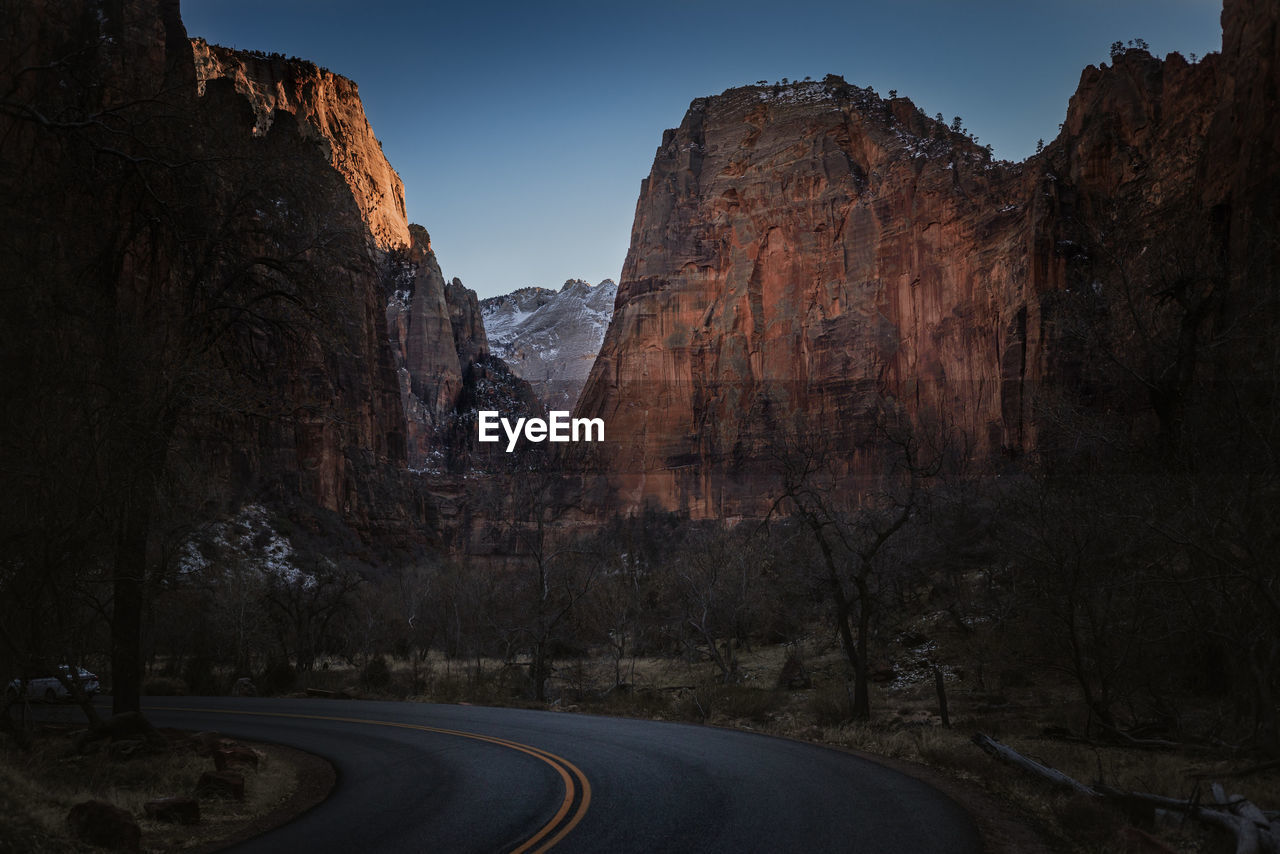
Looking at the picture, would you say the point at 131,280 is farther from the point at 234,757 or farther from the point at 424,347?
the point at 424,347

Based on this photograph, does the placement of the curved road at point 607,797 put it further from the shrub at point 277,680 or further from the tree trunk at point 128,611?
the shrub at point 277,680

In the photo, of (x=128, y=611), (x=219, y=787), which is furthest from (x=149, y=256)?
(x=219, y=787)

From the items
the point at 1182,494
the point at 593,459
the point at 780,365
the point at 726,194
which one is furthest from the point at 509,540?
the point at 1182,494

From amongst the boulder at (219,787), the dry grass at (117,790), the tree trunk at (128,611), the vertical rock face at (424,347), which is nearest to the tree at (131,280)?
the tree trunk at (128,611)

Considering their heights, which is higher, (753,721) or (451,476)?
(451,476)

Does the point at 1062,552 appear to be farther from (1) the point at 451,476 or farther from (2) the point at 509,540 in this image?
(1) the point at 451,476

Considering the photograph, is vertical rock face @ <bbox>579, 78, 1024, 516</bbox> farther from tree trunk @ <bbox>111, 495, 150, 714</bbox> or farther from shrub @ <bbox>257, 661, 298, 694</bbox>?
tree trunk @ <bbox>111, 495, 150, 714</bbox>

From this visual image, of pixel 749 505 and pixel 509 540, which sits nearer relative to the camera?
pixel 749 505
